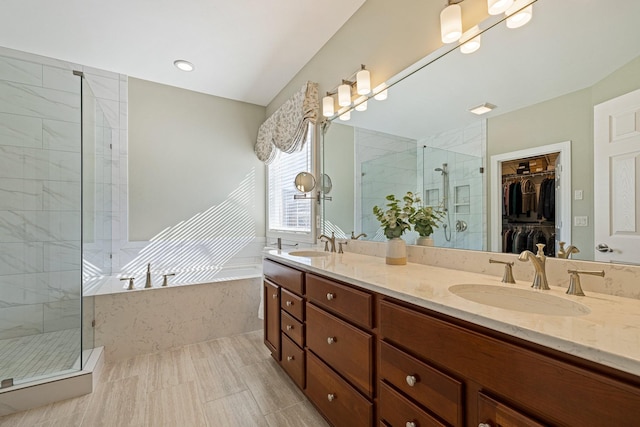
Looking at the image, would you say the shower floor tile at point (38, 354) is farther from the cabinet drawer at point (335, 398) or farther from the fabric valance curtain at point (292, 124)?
the fabric valance curtain at point (292, 124)

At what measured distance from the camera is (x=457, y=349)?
0.81 metres

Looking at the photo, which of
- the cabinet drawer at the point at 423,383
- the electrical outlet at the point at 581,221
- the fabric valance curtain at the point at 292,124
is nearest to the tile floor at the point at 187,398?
the cabinet drawer at the point at 423,383

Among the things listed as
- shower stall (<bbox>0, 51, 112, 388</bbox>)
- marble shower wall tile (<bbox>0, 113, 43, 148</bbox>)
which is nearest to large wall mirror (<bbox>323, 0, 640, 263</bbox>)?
shower stall (<bbox>0, 51, 112, 388</bbox>)

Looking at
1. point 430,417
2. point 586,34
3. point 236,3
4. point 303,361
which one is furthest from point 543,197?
point 236,3

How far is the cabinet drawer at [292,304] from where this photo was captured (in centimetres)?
167

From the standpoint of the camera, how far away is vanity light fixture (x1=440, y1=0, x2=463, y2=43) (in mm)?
1312

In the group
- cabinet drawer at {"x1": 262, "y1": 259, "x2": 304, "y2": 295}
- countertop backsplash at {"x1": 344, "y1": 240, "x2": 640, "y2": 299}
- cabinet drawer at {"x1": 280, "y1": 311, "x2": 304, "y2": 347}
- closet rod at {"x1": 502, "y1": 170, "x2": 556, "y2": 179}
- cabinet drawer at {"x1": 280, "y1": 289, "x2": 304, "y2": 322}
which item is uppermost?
closet rod at {"x1": 502, "y1": 170, "x2": 556, "y2": 179}

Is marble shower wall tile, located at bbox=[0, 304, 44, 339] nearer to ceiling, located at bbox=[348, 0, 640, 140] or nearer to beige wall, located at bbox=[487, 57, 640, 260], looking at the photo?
ceiling, located at bbox=[348, 0, 640, 140]

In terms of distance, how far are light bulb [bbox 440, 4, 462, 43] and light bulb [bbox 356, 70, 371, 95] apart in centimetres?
62

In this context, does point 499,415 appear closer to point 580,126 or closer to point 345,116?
point 580,126

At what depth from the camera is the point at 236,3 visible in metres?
1.96

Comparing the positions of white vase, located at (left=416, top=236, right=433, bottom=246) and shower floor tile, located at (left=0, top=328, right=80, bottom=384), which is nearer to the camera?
white vase, located at (left=416, top=236, right=433, bottom=246)

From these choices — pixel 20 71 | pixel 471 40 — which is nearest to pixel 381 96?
pixel 471 40

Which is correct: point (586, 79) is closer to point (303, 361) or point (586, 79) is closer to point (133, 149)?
point (303, 361)
